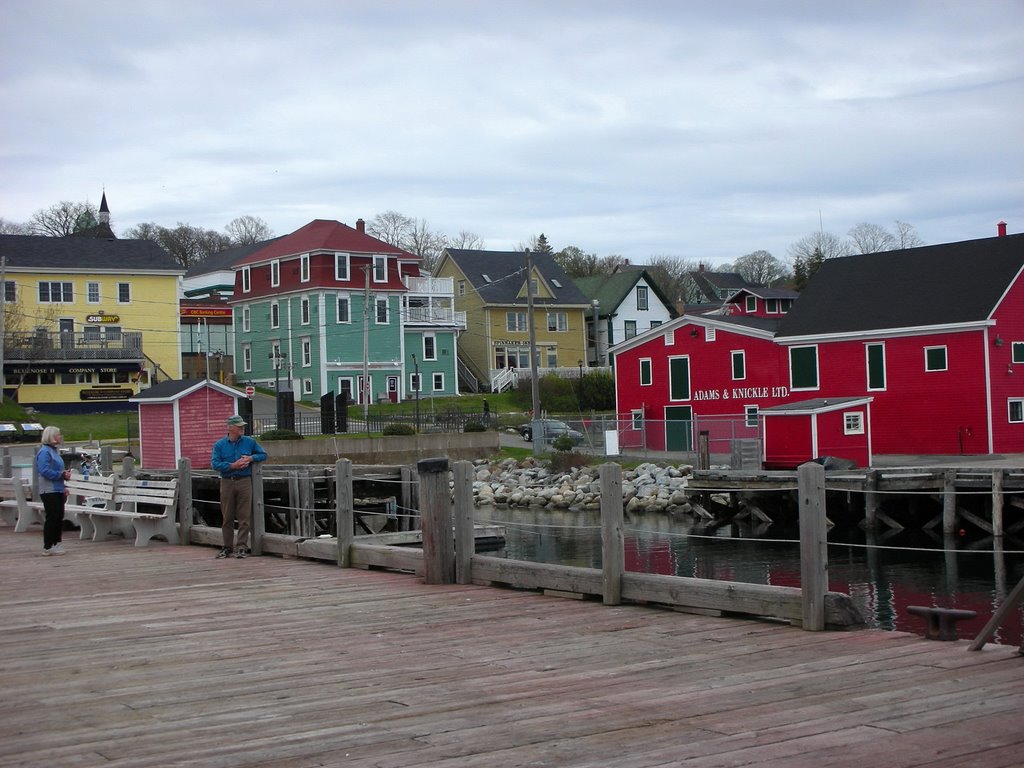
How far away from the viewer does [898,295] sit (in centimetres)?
4328

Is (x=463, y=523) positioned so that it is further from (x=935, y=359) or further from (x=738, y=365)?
(x=738, y=365)

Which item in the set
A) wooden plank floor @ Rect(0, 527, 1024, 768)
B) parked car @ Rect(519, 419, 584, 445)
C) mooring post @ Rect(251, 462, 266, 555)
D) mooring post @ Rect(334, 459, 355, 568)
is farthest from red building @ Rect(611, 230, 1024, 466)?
wooden plank floor @ Rect(0, 527, 1024, 768)

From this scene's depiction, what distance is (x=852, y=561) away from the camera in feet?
78.9

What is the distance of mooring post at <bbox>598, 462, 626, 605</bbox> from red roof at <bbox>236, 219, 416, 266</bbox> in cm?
5851

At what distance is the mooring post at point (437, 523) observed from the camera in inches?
462

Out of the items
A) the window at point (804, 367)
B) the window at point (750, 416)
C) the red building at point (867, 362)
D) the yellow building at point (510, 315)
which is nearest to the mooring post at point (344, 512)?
the red building at point (867, 362)

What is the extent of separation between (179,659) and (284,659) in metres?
0.80

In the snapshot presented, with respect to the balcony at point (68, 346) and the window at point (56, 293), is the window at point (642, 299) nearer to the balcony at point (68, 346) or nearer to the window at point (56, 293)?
the balcony at point (68, 346)

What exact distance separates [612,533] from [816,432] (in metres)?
25.9

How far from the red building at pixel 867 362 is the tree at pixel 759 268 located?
2718 inches

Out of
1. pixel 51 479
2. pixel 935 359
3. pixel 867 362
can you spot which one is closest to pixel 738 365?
pixel 867 362

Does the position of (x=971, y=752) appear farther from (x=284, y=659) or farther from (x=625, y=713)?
(x=284, y=659)

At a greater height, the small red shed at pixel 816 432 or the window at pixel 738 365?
the window at pixel 738 365

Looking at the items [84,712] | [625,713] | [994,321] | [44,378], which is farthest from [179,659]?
[44,378]
